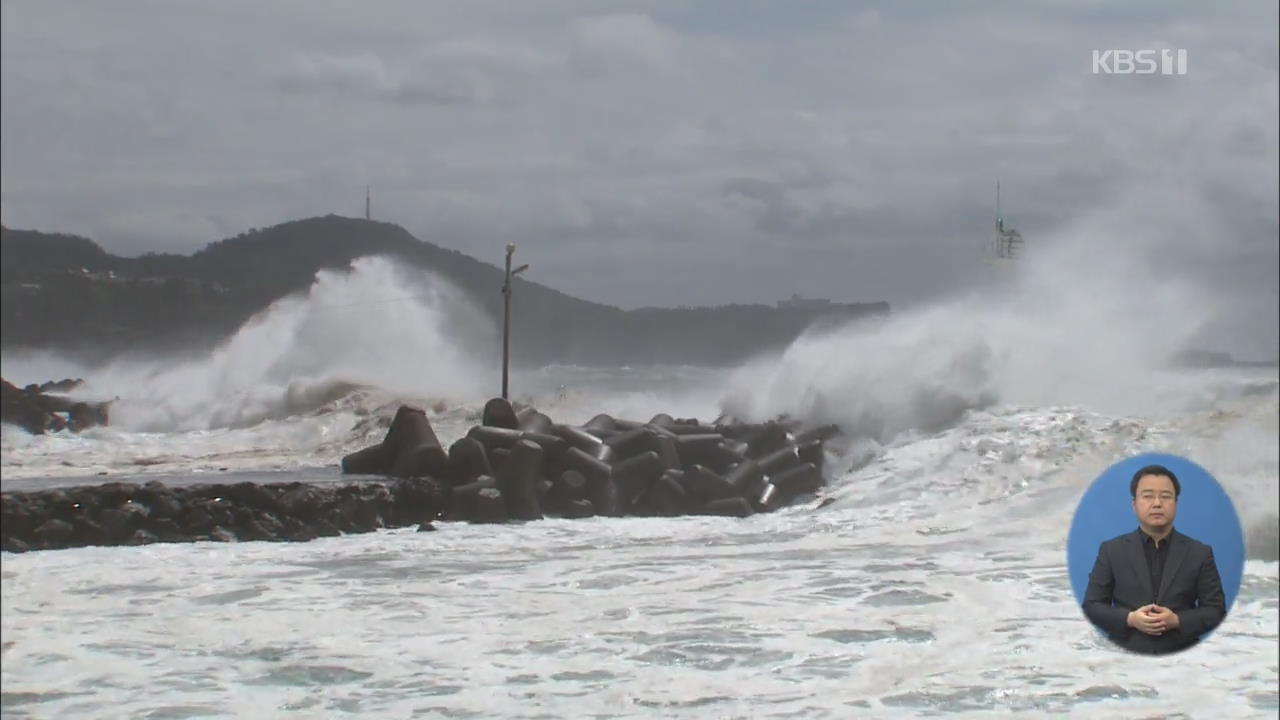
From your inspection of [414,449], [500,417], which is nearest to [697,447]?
[500,417]

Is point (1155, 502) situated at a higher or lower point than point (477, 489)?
higher

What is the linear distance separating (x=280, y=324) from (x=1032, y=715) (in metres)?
15.3

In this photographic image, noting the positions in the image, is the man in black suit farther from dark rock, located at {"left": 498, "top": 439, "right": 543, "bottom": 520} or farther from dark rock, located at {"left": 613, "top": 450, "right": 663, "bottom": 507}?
dark rock, located at {"left": 613, "top": 450, "right": 663, "bottom": 507}

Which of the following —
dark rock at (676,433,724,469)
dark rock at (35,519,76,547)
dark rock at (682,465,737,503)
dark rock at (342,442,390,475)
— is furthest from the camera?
dark rock at (676,433,724,469)

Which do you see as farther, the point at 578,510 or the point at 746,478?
the point at 746,478

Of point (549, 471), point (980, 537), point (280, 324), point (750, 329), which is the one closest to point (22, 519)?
point (549, 471)

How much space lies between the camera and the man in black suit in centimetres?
164

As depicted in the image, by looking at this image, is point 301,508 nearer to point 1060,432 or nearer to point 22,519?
point 22,519

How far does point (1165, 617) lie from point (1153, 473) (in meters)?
0.18

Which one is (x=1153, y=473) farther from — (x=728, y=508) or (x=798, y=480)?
(x=798, y=480)

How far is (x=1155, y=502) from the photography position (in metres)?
1.68

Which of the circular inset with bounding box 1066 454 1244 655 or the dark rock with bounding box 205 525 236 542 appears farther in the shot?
the dark rock with bounding box 205 525 236 542

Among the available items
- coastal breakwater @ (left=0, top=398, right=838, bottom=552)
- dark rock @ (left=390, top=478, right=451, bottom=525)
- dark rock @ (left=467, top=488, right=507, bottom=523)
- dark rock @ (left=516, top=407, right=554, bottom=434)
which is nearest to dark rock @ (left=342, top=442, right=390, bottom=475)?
coastal breakwater @ (left=0, top=398, right=838, bottom=552)

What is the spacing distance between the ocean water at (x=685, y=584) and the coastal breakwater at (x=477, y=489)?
10.7 inches
